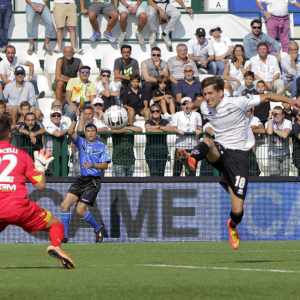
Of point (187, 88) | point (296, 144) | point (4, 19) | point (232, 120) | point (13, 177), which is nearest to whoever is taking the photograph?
point (13, 177)

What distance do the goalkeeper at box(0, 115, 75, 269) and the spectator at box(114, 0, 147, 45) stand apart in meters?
12.7

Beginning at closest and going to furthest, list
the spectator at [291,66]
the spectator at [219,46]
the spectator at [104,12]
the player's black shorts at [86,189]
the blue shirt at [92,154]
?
1. the player's black shorts at [86,189]
2. the blue shirt at [92,154]
3. the spectator at [291,66]
4. the spectator at [219,46]
5. the spectator at [104,12]

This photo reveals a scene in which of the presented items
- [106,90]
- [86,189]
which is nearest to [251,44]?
[106,90]

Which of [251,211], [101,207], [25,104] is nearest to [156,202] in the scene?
[101,207]

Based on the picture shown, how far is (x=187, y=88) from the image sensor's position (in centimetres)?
1478

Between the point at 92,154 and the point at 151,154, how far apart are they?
1378 mm

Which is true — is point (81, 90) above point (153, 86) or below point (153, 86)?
below

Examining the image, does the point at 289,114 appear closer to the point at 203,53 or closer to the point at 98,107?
the point at 203,53

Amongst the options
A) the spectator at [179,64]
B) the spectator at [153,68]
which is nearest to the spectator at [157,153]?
the spectator at [153,68]

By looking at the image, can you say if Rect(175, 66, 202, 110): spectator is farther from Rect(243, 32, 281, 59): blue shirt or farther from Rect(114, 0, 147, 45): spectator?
Rect(114, 0, 147, 45): spectator

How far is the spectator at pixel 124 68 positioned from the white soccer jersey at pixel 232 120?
7.60 m

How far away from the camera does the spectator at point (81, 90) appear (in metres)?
14.6

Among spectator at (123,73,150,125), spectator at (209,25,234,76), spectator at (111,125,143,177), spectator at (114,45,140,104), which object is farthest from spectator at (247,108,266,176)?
spectator at (209,25,234,76)

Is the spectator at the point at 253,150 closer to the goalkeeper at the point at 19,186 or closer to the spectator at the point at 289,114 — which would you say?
the spectator at the point at 289,114
